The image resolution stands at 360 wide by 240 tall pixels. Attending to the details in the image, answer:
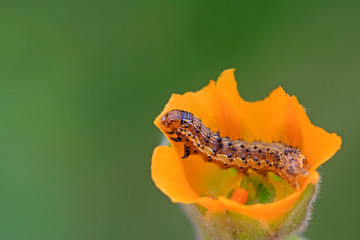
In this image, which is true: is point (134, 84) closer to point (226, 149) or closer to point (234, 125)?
point (234, 125)

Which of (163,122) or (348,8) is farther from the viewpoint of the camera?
(348,8)

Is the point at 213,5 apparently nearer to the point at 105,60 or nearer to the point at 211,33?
the point at 211,33

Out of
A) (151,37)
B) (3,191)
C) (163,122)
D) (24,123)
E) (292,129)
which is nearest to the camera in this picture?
(163,122)

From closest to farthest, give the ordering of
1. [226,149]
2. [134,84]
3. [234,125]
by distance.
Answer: [226,149]
[234,125]
[134,84]

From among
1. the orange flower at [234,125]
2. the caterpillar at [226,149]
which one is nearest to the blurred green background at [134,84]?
the orange flower at [234,125]

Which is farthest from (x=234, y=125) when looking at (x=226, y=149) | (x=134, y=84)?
(x=134, y=84)

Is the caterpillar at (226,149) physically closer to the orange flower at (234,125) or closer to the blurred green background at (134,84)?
the orange flower at (234,125)

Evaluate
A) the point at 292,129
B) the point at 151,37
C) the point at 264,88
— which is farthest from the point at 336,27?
the point at 292,129
